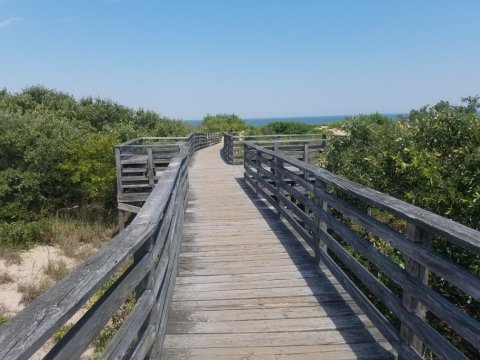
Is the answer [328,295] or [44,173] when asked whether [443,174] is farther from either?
[44,173]

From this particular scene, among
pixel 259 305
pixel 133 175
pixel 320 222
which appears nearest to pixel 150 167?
pixel 133 175

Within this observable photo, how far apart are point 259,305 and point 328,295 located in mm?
664

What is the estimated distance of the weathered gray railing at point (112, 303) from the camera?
1215mm

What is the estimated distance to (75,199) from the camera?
49.6 ft

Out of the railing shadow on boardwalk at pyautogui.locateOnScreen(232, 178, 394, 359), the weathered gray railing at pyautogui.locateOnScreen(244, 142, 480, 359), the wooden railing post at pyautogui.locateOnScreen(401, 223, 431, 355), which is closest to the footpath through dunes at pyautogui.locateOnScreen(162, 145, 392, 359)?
the railing shadow on boardwalk at pyautogui.locateOnScreen(232, 178, 394, 359)

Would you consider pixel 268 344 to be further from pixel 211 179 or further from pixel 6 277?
pixel 211 179

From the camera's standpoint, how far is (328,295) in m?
3.94

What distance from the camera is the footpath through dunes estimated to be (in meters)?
3.06

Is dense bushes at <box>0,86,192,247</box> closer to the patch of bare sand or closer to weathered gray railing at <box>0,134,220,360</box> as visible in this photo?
the patch of bare sand

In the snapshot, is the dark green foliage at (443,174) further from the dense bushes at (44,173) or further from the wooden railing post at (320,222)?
the dense bushes at (44,173)

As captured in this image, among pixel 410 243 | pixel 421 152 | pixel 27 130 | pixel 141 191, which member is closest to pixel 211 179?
pixel 141 191

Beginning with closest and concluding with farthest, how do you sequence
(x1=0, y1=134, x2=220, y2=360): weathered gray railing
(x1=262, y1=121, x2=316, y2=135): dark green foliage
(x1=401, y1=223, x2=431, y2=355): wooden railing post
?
1. (x1=0, y1=134, x2=220, y2=360): weathered gray railing
2. (x1=401, y1=223, x2=431, y2=355): wooden railing post
3. (x1=262, y1=121, x2=316, y2=135): dark green foliage

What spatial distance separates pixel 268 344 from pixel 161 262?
0.98 m

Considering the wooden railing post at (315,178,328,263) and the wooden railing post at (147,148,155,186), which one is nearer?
the wooden railing post at (315,178,328,263)
